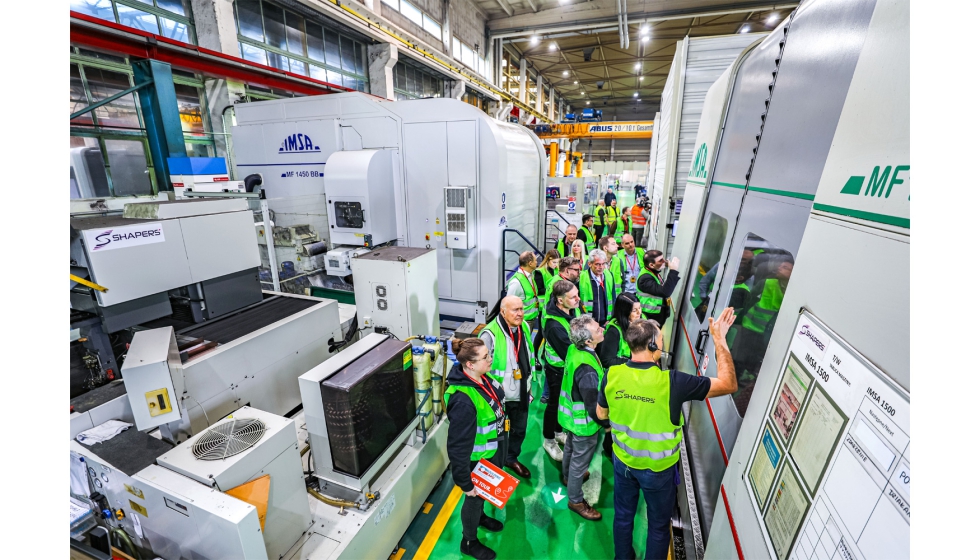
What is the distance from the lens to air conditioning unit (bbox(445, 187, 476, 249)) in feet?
18.0

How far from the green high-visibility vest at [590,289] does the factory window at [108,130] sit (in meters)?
6.45

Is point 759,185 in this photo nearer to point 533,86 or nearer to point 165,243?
point 165,243

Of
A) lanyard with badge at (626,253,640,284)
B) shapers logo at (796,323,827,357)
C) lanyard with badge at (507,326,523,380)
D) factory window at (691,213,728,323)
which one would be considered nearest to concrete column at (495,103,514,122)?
lanyard with badge at (626,253,640,284)

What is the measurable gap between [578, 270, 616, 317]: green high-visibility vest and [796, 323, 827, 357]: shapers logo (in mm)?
3048

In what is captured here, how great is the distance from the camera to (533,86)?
23.4m

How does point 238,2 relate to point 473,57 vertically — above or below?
below

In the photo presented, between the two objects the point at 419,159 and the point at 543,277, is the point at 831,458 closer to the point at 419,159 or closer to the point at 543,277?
the point at 543,277

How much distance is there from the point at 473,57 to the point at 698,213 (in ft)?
47.8

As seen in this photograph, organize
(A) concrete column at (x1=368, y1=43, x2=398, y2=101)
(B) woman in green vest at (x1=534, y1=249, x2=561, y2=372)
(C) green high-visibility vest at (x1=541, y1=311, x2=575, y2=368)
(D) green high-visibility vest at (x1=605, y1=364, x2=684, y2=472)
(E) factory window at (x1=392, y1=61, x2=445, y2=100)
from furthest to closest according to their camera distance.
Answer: (E) factory window at (x1=392, y1=61, x2=445, y2=100) < (A) concrete column at (x1=368, y1=43, x2=398, y2=101) < (B) woman in green vest at (x1=534, y1=249, x2=561, y2=372) < (C) green high-visibility vest at (x1=541, y1=311, x2=575, y2=368) < (D) green high-visibility vest at (x1=605, y1=364, x2=684, y2=472)

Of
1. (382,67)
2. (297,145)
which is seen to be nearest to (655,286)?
(297,145)

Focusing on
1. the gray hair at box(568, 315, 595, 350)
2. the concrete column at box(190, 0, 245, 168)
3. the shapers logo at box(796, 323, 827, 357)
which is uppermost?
the concrete column at box(190, 0, 245, 168)

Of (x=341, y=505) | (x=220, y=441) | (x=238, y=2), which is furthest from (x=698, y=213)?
(x=238, y=2)

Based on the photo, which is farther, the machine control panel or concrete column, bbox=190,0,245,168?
concrete column, bbox=190,0,245,168

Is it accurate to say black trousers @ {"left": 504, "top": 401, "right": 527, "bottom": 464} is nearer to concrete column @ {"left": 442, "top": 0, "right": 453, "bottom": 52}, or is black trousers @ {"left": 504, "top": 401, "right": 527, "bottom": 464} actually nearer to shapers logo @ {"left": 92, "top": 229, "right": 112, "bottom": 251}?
shapers logo @ {"left": 92, "top": 229, "right": 112, "bottom": 251}
